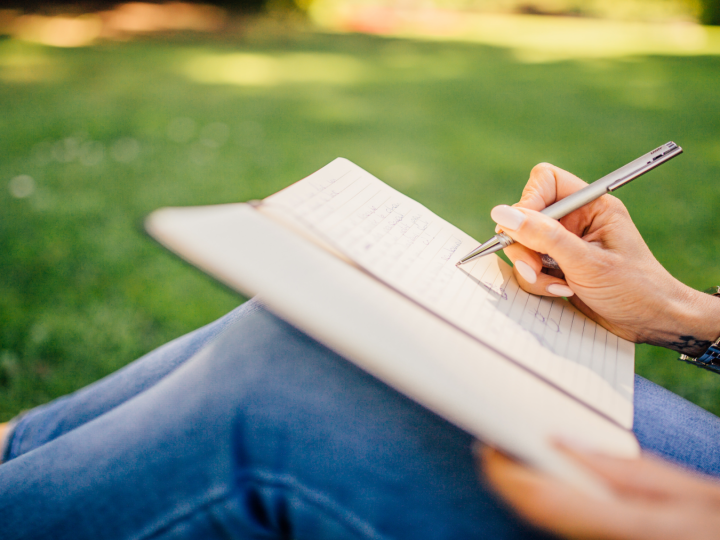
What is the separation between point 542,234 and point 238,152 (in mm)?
2409

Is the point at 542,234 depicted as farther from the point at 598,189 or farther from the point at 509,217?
the point at 598,189

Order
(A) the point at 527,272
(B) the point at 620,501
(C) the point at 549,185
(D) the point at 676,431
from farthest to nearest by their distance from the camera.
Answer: (C) the point at 549,185
(A) the point at 527,272
(D) the point at 676,431
(B) the point at 620,501

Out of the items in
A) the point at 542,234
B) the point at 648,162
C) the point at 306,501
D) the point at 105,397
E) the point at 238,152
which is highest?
the point at 648,162

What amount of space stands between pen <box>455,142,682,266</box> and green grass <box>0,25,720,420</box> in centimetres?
53

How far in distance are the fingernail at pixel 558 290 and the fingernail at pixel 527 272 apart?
0.11 ft

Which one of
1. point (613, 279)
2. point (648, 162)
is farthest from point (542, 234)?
point (648, 162)

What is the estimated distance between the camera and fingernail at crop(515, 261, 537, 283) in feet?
2.43

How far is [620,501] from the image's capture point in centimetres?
42

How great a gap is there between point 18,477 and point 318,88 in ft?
13.3

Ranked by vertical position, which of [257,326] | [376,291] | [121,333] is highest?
[376,291]

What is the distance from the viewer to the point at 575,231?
2.82 feet

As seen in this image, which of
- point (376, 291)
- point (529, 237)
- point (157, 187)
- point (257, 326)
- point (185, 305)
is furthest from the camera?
point (157, 187)

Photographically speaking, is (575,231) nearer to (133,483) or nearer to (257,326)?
(257,326)

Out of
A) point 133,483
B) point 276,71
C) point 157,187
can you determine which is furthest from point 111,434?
point 276,71
